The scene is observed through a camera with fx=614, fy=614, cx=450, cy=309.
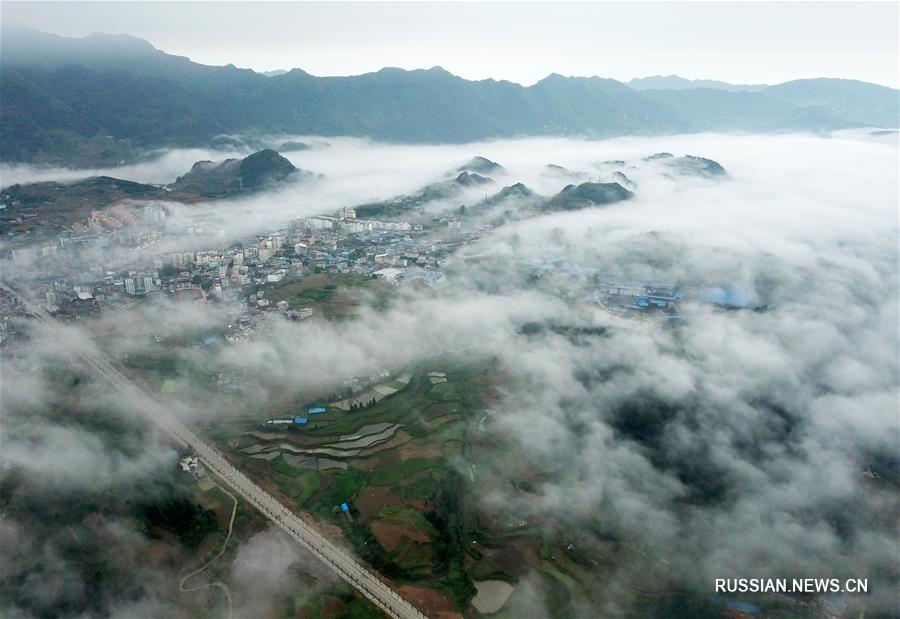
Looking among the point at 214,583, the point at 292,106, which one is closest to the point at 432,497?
the point at 214,583

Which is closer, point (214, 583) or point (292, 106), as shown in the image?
point (214, 583)

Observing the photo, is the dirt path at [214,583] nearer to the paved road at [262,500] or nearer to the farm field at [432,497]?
the paved road at [262,500]

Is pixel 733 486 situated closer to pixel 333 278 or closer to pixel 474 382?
pixel 474 382

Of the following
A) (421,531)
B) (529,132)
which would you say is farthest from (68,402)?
(529,132)

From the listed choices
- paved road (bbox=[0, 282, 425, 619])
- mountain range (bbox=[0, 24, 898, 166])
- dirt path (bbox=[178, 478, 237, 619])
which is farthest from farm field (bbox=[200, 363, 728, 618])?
mountain range (bbox=[0, 24, 898, 166])

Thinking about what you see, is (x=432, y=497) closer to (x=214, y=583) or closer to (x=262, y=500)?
(x=262, y=500)

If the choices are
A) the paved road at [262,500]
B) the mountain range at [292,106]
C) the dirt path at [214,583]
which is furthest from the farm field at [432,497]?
the mountain range at [292,106]
